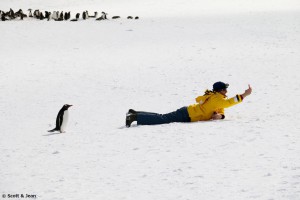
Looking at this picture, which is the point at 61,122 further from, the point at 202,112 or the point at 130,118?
the point at 202,112

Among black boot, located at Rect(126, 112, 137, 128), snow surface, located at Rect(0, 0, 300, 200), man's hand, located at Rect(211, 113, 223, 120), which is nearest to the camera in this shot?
snow surface, located at Rect(0, 0, 300, 200)

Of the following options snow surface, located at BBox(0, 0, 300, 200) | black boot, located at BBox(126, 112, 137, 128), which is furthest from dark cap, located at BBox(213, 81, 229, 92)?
black boot, located at BBox(126, 112, 137, 128)

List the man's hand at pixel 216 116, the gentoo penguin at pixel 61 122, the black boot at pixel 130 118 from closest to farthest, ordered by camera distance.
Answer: the man's hand at pixel 216 116 → the black boot at pixel 130 118 → the gentoo penguin at pixel 61 122

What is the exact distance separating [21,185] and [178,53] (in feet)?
30.4

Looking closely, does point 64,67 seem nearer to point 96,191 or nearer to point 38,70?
point 38,70

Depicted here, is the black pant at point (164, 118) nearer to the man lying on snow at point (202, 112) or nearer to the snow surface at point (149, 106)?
the man lying on snow at point (202, 112)

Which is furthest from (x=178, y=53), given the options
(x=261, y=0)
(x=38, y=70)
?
(x=261, y=0)

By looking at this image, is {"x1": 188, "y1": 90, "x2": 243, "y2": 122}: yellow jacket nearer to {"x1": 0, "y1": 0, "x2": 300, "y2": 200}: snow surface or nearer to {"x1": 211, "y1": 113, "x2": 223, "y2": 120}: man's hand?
{"x1": 211, "y1": 113, "x2": 223, "y2": 120}: man's hand

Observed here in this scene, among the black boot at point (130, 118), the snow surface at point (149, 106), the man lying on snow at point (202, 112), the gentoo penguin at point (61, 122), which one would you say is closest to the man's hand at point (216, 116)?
the man lying on snow at point (202, 112)

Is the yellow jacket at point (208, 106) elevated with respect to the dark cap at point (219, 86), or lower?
lower

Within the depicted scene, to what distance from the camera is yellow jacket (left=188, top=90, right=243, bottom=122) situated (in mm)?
6789

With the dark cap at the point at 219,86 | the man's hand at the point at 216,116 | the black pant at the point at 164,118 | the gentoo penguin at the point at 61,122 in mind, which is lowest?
the gentoo penguin at the point at 61,122

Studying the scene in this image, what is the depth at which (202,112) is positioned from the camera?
6.88m

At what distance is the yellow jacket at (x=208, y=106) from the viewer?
679 cm
